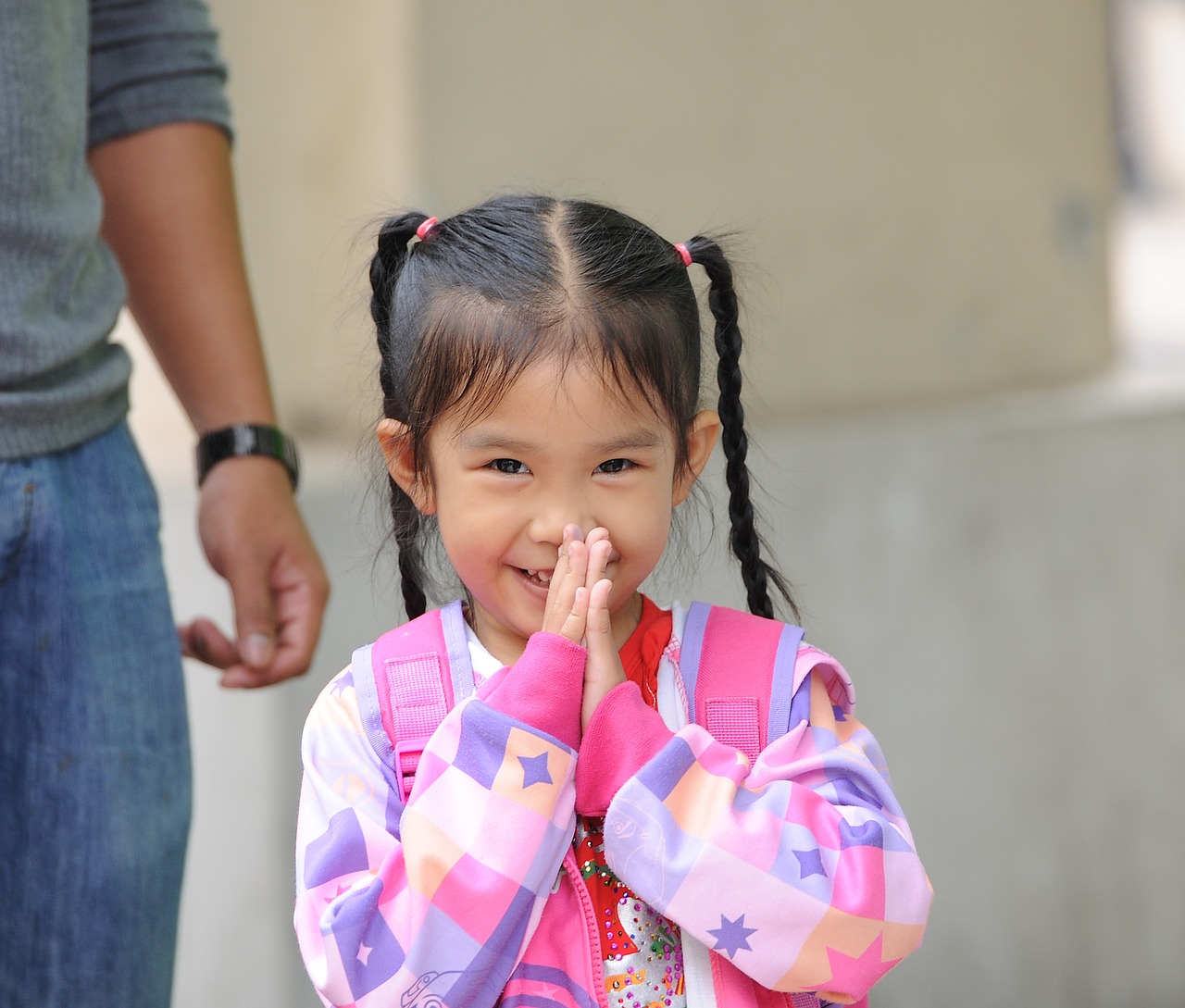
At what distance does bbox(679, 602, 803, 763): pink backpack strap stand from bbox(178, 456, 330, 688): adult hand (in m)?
0.61

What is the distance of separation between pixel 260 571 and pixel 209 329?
0.97 ft

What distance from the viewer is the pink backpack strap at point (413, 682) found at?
3.65ft

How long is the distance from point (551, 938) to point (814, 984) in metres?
0.19

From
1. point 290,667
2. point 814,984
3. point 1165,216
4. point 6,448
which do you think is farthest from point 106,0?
point 1165,216

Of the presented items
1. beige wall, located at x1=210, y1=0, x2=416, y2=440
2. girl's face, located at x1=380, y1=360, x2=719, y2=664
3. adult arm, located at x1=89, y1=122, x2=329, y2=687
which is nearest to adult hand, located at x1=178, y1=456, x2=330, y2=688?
adult arm, located at x1=89, y1=122, x2=329, y2=687

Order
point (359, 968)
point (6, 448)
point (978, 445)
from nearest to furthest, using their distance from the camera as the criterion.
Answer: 1. point (359, 968)
2. point (6, 448)
3. point (978, 445)

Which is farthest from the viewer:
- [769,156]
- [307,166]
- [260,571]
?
[769,156]

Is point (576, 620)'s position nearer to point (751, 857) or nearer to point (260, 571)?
point (751, 857)

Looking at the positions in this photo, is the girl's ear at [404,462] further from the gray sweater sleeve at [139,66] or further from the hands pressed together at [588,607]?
the gray sweater sleeve at [139,66]

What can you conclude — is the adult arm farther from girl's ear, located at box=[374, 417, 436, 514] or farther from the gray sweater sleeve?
girl's ear, located at box=[374, 417, 436, 514]

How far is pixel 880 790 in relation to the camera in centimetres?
112

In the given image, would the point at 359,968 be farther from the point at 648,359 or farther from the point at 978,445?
the point at 978,445

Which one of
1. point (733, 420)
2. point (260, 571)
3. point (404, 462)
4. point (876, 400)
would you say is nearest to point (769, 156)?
point (876, 400)

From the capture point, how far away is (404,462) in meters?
1.20
